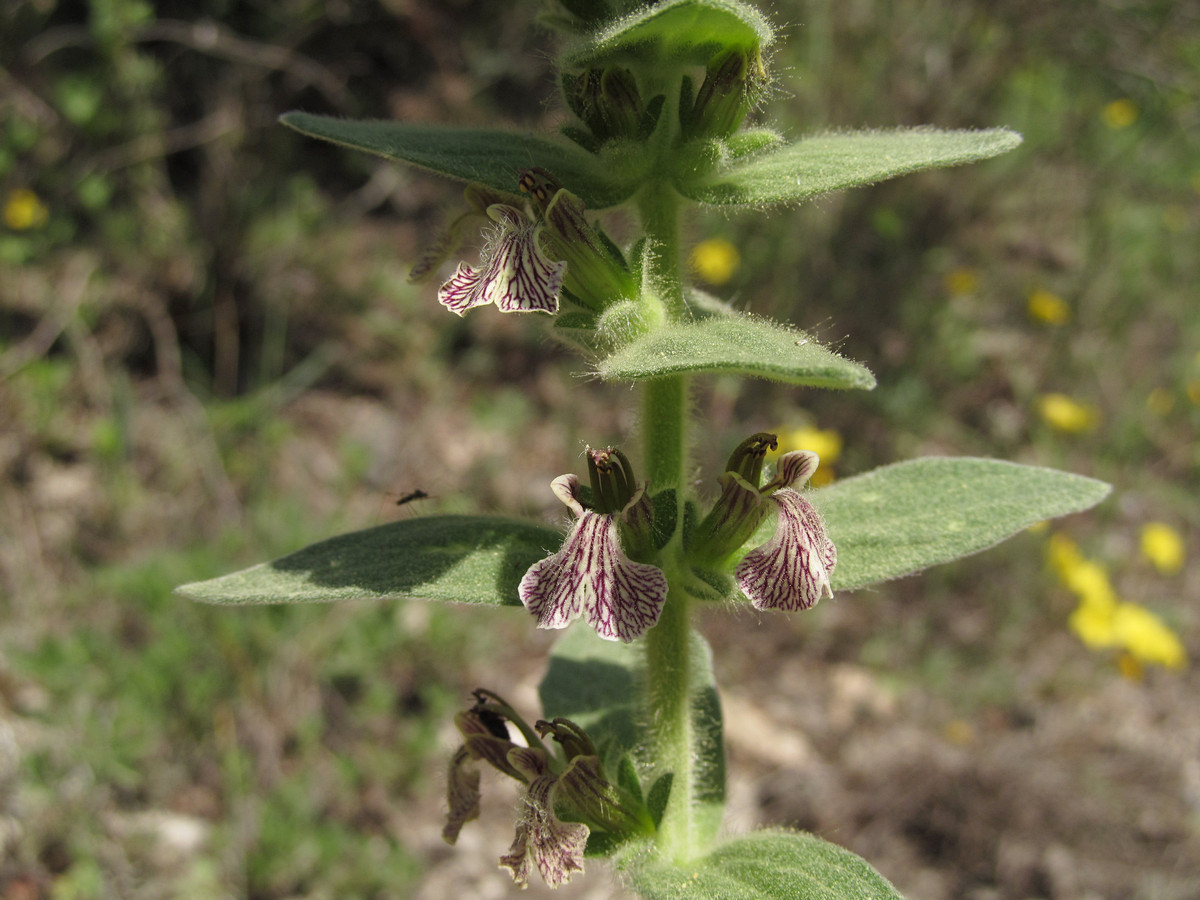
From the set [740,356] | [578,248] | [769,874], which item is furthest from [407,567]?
[769,874]

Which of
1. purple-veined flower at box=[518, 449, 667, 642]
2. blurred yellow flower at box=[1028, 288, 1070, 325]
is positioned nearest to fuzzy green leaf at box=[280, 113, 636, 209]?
purple-veined flower at box=[518, 449, 667, 642]

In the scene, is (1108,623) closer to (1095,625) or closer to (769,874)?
(1095,625)

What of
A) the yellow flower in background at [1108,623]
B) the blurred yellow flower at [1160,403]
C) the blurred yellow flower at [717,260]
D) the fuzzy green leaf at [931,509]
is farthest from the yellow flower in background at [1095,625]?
the fuzzy green leaf at [931,509]

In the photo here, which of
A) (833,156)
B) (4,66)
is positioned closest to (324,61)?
(4,66)

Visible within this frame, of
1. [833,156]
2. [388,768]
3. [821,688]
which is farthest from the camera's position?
[821,688]

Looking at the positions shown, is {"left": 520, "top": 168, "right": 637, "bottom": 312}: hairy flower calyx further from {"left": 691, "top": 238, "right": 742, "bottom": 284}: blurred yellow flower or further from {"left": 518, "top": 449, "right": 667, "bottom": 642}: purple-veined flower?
{"left": 691, "top": 238, "right": 742, "bottom": 284}: blurred yellow flower

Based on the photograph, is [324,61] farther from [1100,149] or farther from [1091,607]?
[1091,607]

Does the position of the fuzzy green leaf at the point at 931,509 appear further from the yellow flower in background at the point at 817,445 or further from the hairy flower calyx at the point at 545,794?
the yellow flower in background at the point at 817,445
